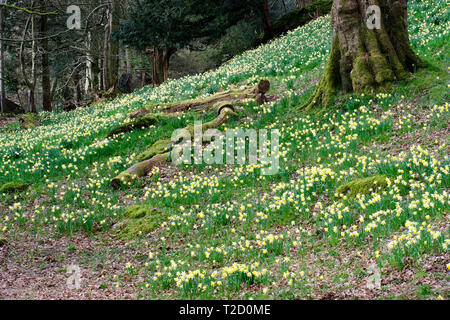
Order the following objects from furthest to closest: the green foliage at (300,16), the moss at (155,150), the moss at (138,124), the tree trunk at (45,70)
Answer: the green foliage at (300,16)
the tree trunk at (45,70)
the moss at (138,124)
the moss at (155,150)

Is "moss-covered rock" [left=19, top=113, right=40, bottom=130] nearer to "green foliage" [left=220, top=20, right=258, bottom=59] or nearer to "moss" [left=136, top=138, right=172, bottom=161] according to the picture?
"moss" [left=136, top=138, right=172, bottom=161]

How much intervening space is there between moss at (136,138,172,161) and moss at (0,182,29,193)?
2.63 m

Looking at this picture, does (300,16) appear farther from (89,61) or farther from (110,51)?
(89,61)

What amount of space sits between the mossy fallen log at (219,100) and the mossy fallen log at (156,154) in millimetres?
658

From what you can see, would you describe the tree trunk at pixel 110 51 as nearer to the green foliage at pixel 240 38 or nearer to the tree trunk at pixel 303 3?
the green foliage at pixel 240 38

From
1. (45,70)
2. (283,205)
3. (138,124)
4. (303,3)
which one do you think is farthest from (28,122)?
(303,3)

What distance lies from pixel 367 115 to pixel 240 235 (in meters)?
4.12

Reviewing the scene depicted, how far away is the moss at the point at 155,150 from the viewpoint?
9953mm

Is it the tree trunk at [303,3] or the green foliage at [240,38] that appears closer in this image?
the green foliage at [240,38]

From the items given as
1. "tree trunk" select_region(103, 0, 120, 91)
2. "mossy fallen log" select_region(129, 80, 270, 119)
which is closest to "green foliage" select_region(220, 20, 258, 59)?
"tree trunk" select_region(103, 0, 120, 91)

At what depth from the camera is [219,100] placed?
12.4 metres

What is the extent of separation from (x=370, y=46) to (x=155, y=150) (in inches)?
218

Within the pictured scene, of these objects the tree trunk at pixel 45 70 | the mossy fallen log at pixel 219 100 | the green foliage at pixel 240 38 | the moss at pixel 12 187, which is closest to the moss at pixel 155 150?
the mossy fallen log at pixel 219 100
